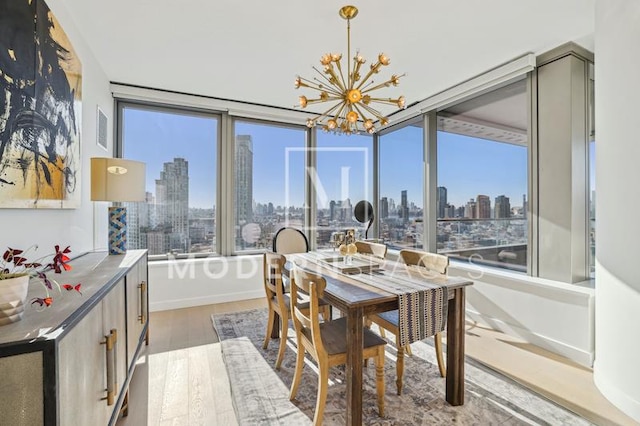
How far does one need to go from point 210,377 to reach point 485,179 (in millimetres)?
3433

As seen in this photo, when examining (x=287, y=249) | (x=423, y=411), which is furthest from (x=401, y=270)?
(x=287, y=249)

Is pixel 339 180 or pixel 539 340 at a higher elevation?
pixel 339 180

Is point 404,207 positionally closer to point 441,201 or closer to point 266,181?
point 441,201

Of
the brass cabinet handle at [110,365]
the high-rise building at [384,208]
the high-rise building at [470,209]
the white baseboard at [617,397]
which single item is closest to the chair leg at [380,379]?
the brass cabinet handle at [110,365]

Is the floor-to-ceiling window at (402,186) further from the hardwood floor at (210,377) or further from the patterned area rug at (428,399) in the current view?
the patterned area rug at (428,399)

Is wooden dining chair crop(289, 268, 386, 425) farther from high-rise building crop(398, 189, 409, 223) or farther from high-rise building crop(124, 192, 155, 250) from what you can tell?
high-rise building crop(398, 189, 409, 223)

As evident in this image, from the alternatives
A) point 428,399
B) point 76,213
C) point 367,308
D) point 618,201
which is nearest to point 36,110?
point 76,213

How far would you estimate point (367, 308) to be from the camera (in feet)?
5.43

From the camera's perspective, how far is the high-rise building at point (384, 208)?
16.6 ft

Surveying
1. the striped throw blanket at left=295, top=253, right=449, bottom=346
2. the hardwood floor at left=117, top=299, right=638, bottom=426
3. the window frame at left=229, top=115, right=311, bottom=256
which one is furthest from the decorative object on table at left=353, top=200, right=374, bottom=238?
the striped throw blanket at left=295, top=253, right=449, bottom=346

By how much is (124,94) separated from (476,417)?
446cm

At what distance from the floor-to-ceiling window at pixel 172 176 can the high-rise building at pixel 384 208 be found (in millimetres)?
2737

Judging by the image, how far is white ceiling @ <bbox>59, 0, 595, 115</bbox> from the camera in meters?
2.19

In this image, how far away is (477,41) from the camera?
261 cm
